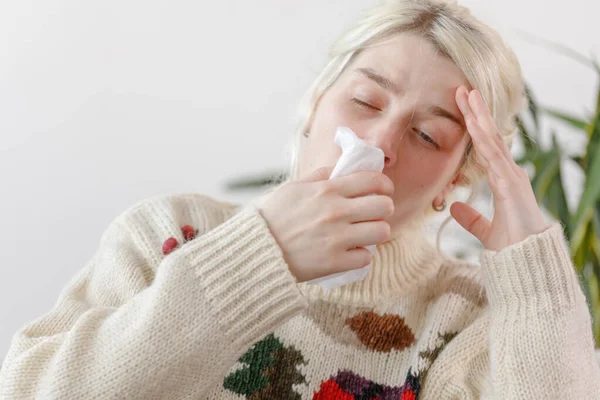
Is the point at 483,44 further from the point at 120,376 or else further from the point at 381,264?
the point at 120,376

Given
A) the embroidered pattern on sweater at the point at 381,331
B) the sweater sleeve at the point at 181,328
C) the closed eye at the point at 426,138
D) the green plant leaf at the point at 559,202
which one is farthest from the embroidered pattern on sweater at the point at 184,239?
the green plant leaf at the point at 559,202

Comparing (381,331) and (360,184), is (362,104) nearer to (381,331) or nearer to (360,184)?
(360,184)

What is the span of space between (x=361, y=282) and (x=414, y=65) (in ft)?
1.20

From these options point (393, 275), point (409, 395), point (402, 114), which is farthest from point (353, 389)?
point (402, 114)

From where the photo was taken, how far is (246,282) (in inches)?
27.9

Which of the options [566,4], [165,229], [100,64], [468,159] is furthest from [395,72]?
[566,4]

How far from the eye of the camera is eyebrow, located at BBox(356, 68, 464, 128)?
907 mm

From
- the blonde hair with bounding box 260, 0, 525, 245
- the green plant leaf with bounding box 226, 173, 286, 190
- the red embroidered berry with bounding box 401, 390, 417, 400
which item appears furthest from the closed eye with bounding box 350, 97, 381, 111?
the green plant leaf with bounding box 226, 173, 286, 190

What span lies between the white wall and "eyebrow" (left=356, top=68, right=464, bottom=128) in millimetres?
661

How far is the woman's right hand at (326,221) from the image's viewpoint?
0.72m

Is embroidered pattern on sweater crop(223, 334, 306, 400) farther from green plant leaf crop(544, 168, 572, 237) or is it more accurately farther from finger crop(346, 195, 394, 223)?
green plant leaf crop(544, 168, 572, 237)

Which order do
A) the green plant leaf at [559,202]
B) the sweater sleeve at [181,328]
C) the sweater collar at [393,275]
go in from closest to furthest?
1. the sweater sleeve at [181,328]
2. the sweater collar at [393,275]
3. the green plant leaf at [559,202]

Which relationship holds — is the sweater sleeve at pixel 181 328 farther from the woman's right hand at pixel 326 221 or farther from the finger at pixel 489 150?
the finger at pixel 489 150

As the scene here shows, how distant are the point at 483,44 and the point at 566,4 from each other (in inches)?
47.2
